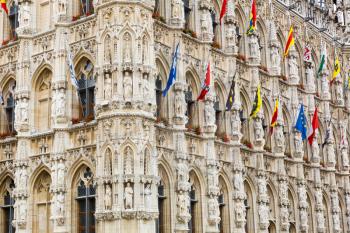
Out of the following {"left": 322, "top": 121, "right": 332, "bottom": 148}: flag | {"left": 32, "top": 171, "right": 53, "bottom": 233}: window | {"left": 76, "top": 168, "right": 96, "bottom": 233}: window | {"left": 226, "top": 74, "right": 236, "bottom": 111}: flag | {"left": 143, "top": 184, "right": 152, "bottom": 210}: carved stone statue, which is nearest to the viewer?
{"left": 143, "top": 184, "right": 152, "bottom": 210}: carved stone statue

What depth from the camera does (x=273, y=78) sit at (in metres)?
33.4

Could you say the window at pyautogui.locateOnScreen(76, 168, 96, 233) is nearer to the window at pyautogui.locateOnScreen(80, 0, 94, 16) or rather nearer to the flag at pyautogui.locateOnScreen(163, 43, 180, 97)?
the flag at pyautogui.locateOnScreen(163, 43, 180, 97)

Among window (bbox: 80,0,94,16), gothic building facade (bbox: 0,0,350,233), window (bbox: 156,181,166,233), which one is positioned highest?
window (bbox: 80,0,94,16)

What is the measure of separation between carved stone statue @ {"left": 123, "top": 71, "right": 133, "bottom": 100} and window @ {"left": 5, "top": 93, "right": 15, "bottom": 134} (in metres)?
6.87

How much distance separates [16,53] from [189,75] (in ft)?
24.6

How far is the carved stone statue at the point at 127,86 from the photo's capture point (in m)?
22.4

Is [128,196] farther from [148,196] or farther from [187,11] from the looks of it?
[187,11]

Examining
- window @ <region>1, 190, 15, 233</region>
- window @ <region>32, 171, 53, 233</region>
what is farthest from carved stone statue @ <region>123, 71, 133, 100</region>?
window @ <region>1, 190, 15, 233</region>

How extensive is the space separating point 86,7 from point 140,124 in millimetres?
6254

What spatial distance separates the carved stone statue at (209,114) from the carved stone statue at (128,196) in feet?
20.9

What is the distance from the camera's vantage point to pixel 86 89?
2480cm

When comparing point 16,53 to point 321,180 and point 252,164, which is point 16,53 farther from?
point 321,180

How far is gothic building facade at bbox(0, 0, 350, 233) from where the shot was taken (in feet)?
73.6

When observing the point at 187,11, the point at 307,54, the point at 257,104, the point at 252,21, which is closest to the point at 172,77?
the point at 187,11
